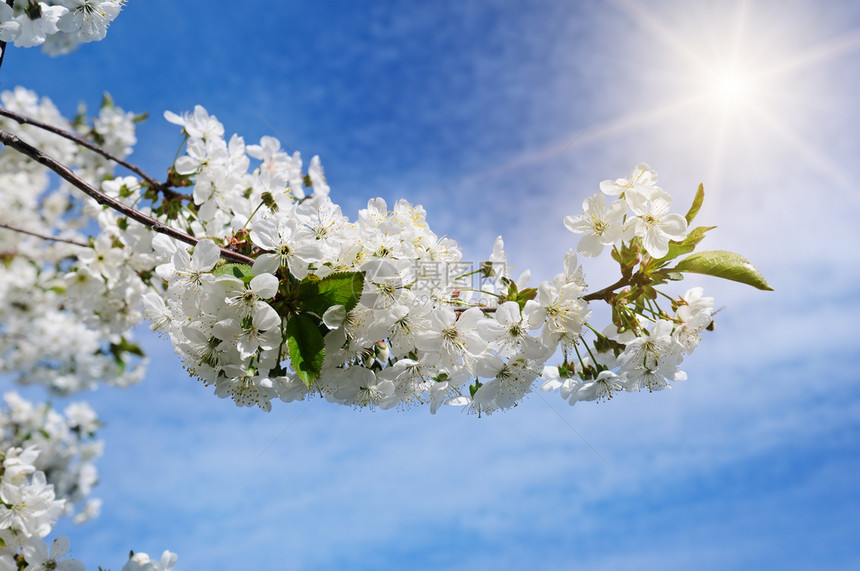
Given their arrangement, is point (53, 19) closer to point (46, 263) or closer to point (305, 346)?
point (305, 346)

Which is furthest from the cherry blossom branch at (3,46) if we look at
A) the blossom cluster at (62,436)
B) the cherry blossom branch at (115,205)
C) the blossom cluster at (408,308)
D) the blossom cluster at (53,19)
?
the blossom cluster at (62,436)

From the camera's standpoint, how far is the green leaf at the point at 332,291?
172 centimetres

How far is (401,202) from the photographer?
209cm

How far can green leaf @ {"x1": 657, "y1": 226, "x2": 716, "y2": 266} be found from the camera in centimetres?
201

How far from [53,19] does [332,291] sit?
192 cm

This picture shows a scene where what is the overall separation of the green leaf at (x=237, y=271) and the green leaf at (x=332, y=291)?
178 millimetres

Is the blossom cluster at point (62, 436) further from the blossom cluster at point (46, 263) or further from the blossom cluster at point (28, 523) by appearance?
the blossom cluster at point (28, 523)

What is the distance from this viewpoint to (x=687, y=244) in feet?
6.63

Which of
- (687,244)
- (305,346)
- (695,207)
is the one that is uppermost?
(695,207)

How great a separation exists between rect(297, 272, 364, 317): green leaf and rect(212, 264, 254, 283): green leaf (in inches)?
7.0

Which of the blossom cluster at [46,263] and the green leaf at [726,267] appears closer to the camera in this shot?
the green leaf at [726,267]

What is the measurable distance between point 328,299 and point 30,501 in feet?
6.76

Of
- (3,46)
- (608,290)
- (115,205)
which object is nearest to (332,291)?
(115,205)

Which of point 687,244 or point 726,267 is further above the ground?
point 687,244
